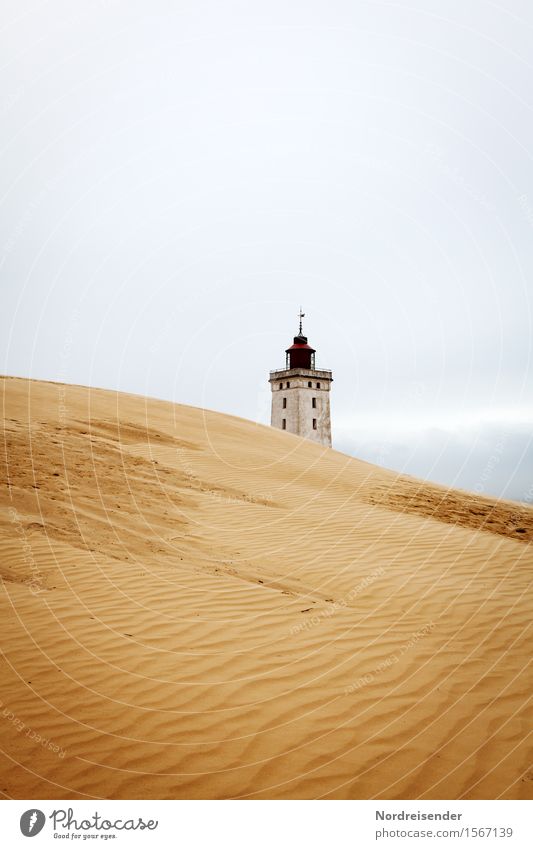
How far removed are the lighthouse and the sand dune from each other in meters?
45.7

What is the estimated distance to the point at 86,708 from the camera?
5562 millimetres

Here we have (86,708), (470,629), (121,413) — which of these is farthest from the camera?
(121,413)

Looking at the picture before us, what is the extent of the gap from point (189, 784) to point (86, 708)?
5.01ft

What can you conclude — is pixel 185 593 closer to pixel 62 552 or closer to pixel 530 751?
pixel 62 552

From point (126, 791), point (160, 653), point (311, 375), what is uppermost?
point (311, 375)

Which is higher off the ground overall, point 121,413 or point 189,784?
point 121,413

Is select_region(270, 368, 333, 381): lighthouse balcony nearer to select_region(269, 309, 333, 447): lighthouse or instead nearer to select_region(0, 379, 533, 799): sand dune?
select_region(269, 309, 333, 447): lighthouse

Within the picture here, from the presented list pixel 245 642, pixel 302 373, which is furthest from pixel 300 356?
pixel 245 642

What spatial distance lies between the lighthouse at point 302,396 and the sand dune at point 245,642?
4574 cm

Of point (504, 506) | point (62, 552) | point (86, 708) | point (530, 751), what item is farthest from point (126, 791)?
point (504, 506)
